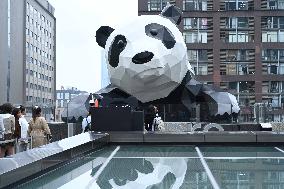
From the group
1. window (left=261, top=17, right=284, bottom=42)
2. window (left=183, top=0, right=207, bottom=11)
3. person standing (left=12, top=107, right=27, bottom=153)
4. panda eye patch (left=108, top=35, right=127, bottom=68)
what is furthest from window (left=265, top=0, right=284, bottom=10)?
person standing (left=12, top=107, right=27, bottom=153)

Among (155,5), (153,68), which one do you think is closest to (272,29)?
(155,5)

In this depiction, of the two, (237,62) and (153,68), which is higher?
(237,62)

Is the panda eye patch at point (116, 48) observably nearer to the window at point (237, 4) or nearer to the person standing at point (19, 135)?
the person standing at point (19, 135)

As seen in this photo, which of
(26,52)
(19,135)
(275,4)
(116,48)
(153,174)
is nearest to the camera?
(153,174)

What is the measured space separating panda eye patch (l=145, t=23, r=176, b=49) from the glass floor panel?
6.23 meters

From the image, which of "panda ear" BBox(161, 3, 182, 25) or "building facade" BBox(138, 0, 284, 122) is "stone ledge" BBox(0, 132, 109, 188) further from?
"building facade" BBox(138, 0, 284, 122)

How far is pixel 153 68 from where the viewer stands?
15.7 metres

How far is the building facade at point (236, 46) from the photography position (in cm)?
5466

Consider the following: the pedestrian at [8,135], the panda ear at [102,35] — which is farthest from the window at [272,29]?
the pedestrian at [8,135]

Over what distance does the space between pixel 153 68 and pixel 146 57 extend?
42cm

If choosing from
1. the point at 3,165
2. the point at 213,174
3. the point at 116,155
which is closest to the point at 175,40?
the point at 116,155

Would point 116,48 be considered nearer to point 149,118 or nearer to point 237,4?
point 149,118

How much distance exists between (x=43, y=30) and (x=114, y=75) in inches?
2952

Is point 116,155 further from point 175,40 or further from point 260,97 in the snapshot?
point 260,97
